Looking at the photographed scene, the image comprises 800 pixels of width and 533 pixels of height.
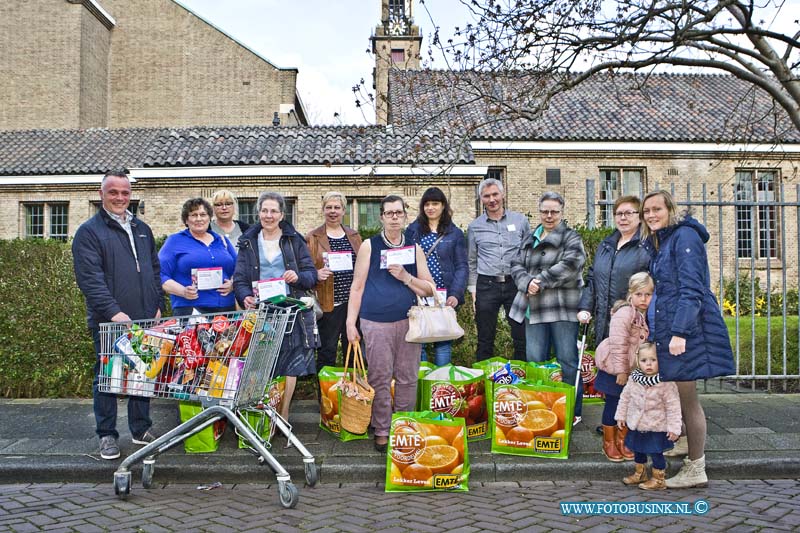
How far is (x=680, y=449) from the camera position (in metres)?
5.24

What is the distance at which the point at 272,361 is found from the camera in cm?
463

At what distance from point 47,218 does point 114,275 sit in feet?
64.6

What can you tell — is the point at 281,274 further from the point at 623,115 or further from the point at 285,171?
the point at 623,115

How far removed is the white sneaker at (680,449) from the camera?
17.1 ft

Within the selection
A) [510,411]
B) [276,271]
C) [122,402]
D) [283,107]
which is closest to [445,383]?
[510,411]

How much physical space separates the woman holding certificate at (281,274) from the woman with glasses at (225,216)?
420 mm

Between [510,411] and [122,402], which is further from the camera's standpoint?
[122,402]

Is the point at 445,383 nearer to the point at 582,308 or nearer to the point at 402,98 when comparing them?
the point at 582,308

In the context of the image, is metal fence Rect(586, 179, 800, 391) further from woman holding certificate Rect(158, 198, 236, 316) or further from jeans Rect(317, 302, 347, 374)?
woman holding certificate Rect(158, 198, 236, 316)

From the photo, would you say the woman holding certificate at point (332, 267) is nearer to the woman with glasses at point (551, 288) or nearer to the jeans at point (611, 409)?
the woman with glasses at point (551, 288)

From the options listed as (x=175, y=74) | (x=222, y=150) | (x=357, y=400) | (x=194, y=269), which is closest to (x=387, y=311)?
(x=357, y=400)

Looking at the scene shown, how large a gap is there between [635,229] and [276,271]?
10.4ft

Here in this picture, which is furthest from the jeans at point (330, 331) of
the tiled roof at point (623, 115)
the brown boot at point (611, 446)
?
the tiled roof at point (623, 115)

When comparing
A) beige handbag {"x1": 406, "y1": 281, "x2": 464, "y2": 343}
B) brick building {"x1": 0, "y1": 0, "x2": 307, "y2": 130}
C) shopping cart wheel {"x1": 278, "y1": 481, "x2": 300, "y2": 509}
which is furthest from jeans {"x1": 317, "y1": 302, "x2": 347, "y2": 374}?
brick building {"x1": 0, "y1": 0, "x2": 307, "y2": 130}
